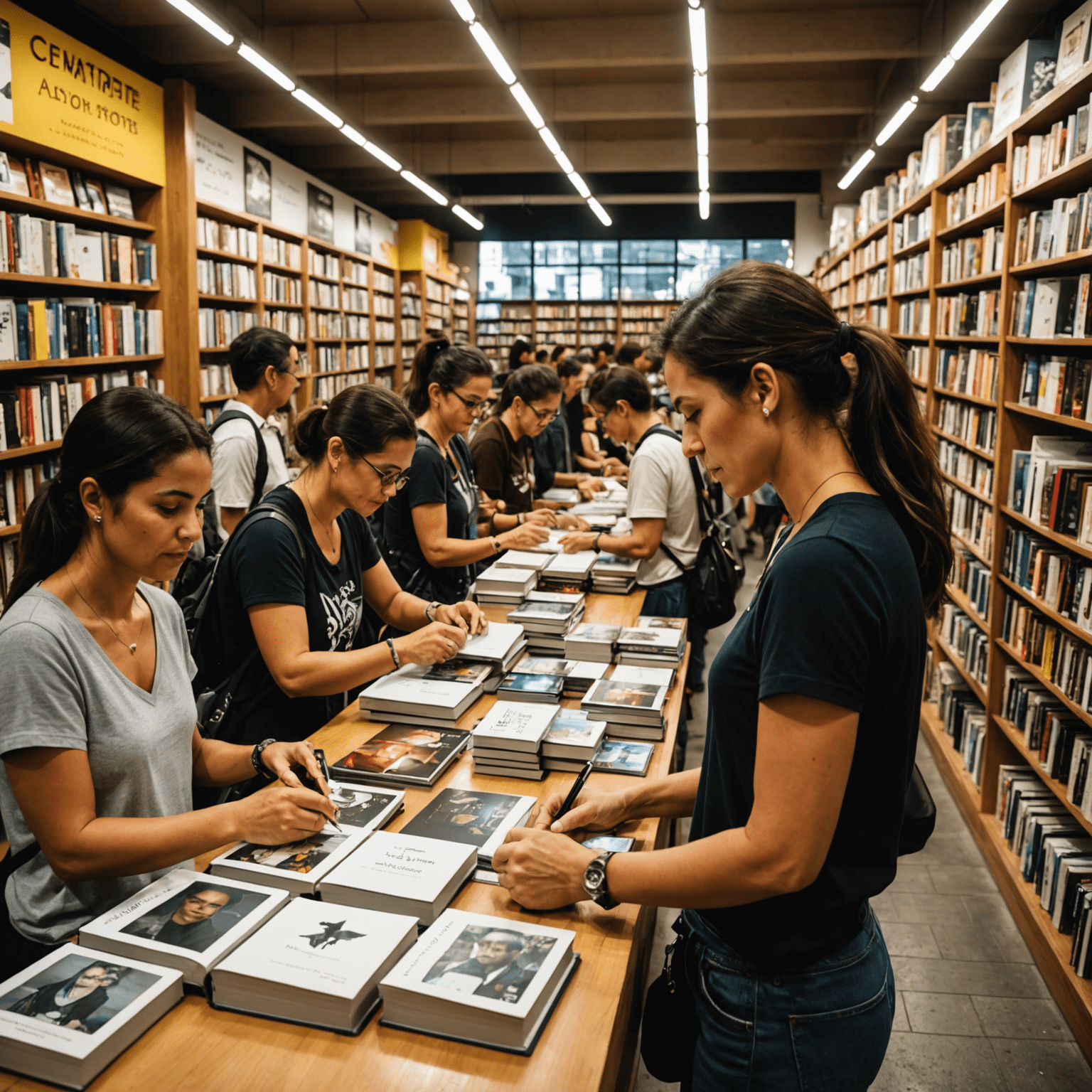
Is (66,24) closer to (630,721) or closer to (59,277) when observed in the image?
(59,277)

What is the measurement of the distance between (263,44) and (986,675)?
284 inches

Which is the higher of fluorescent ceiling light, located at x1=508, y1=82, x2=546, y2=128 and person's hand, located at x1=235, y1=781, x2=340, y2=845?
fluorescent ceiling light, located at x1=508, y1=82, x2=546, y2=128

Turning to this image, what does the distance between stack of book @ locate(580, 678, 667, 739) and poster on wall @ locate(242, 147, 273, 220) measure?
7.48 metres

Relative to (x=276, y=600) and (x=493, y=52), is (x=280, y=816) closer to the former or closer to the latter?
(x=276, y=600)

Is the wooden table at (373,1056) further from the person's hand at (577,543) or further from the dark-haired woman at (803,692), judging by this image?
the person's hand at (577,543)

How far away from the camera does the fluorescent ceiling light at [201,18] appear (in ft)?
15.0

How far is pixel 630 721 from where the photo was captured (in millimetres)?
2098

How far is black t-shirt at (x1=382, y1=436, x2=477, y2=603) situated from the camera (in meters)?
3.17

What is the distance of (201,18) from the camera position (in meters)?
4.80

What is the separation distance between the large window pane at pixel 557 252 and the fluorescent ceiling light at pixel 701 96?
9.06 m

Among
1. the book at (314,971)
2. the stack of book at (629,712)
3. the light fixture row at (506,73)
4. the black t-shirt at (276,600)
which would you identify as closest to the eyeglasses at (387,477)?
the black t-shirt at (276,600)

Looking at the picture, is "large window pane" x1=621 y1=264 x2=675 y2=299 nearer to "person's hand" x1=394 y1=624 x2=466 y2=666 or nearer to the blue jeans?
"person's hand" x1=394 y1=624 x2=466 y2=666

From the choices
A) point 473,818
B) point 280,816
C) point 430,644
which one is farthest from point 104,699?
point 430,644

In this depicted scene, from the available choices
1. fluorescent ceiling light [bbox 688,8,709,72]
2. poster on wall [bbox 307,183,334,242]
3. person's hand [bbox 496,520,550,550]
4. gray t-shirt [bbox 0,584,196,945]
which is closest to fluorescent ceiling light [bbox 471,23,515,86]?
fluorescent ceiling light [bbox 688,8,709,72]
